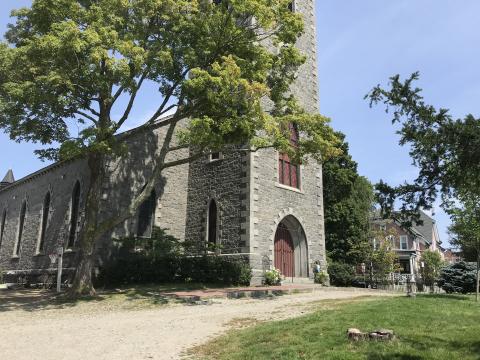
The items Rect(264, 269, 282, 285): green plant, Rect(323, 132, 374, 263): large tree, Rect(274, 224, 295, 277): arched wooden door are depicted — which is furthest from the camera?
Rect(323, 132, 374, 263): large tree

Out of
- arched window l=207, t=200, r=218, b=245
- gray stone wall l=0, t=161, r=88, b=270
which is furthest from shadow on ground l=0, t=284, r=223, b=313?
gray stone wall l=0, t=161, r=88, b=270

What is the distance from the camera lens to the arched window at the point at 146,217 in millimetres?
22234

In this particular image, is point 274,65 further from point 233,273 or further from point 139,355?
point 139,355

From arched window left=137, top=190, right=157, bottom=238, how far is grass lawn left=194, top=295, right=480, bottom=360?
13.6 meters

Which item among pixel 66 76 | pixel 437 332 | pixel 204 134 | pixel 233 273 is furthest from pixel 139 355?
pixel 233 273

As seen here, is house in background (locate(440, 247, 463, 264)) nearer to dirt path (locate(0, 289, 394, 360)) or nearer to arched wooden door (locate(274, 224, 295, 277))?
arched wooden door (locate(274, 224, 295, 277))

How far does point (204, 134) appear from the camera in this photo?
1453 cm

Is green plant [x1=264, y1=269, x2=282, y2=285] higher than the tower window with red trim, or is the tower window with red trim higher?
the tower window with red trim

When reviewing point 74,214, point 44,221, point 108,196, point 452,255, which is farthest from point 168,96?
point 452,255

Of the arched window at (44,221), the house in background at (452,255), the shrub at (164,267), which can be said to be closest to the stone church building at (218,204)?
the arched window at (44,221)

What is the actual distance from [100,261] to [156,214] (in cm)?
395

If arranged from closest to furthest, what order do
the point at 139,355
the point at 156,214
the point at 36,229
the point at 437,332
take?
the point at 139,355
the point at 437,332
the point at 156,214
the point at 36,229

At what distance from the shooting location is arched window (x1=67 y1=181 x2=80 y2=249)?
76.3ft

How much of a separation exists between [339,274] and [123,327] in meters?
19.4
